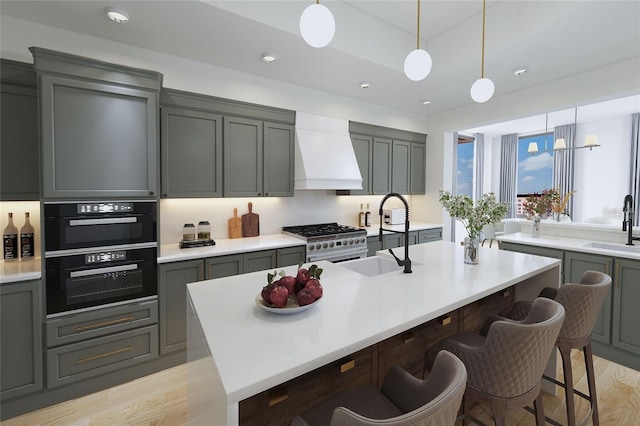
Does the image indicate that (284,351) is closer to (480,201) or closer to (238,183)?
(480,201)

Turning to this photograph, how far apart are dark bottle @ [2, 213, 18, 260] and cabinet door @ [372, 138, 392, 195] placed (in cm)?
388

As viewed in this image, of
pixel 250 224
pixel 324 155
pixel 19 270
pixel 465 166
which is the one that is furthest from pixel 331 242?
pixel 465 166

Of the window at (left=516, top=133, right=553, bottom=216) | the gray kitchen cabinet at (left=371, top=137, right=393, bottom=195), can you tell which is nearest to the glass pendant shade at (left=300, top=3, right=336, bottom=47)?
the gray kitchen cabinet at (left=371, top=137, right=393, bottom=195)

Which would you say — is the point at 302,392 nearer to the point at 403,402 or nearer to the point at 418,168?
the point at 403,402

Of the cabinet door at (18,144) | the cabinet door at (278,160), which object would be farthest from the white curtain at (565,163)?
the cabinet door at (18,144)

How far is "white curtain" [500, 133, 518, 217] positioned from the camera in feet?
28.1

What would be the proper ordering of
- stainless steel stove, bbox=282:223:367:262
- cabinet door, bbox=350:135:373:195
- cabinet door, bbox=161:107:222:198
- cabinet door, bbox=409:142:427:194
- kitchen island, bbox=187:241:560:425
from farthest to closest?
1. cabinet door, bbox=409:142:427:194
2. cabinet door, bbox=350:135:373:195
3. stainless steel stove, bbox=282:223:367:262
4. cabinet door, bbox=161:107:222:198
5. kitchen island, bbox=187:241:560:425

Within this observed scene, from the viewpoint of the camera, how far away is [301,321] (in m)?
1.21

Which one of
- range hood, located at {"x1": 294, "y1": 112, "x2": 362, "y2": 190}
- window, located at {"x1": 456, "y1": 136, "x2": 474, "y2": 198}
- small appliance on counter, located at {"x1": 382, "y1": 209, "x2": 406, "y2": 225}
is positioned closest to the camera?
range hood, located at {"x1": 294, "y1": 112, "x2": 362, "y2": 190}

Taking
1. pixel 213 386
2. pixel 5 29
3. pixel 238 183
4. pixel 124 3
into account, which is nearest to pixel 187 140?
pixel 238 183

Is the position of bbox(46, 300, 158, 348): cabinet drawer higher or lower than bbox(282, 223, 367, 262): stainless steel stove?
lower

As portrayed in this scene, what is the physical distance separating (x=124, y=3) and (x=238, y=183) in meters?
1.72

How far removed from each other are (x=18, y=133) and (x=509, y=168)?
10230 millimetres

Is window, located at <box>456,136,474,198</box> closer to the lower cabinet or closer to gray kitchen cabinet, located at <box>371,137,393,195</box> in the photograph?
gray kitchen cabinet, located at <box>371,137,393,195</box>
